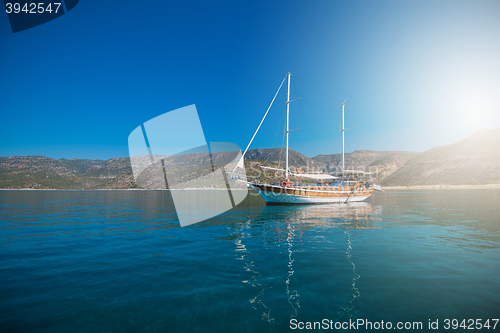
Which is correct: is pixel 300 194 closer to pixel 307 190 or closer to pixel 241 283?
pixel 307 190

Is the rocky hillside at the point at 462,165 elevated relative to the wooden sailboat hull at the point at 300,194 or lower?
elevated

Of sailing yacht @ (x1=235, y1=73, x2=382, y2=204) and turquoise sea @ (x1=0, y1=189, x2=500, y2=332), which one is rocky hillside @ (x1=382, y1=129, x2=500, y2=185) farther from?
turquoise sea @ (x1=0, y1=189, x2=500, y2=332)

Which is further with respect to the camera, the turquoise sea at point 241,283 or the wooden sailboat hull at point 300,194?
the wooden sailboat hull at point 300,194

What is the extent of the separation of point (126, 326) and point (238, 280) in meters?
3.33

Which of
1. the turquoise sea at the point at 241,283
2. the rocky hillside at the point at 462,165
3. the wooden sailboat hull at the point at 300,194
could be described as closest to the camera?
the turquoise sea at the point at 241,283

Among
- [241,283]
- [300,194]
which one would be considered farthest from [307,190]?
[241,283]

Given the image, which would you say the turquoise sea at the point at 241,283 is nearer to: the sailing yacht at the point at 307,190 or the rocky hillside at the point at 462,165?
the sailing yacht at the point at 307,190

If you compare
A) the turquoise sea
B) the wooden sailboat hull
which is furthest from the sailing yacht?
the turquoise sea

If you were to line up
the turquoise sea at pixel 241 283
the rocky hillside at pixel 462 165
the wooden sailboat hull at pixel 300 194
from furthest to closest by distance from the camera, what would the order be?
the rocky hillside at pixel 462 165 < the wooden sailboat hull at pixel 300 194 < the turquoise sea at pixel 241 283

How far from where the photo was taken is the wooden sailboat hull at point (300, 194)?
37.9 meters

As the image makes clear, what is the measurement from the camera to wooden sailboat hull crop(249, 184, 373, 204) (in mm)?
37938

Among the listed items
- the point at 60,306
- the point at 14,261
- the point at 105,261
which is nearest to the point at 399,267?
the point at 60,306

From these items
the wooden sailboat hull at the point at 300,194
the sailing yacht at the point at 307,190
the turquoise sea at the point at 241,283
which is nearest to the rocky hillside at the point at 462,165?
the sailing yacht at the point at 307,190

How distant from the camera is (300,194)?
38.6 meters
